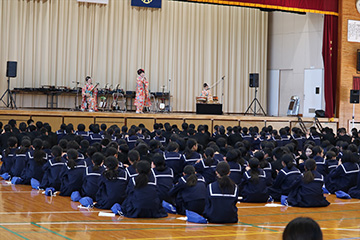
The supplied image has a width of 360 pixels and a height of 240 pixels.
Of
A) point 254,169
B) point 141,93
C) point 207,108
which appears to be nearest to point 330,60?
point 207,108

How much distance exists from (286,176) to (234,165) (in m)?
0.94

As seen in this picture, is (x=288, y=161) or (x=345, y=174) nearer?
(x=288, y=161)

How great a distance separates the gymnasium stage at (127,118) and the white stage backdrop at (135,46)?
4.37m

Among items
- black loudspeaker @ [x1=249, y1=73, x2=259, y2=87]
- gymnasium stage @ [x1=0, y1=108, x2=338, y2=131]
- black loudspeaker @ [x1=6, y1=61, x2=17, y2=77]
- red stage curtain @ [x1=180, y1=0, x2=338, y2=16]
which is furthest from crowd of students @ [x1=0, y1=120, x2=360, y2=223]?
black loudspeaker @ [x1=249, y1=73, x2=259, y2=87]

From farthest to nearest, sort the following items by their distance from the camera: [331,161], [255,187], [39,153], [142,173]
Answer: [331,161]
[39,153]
[255,187]
[142,173]

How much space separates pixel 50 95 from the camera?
2203cm

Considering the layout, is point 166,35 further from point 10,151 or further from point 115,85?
point 10,151

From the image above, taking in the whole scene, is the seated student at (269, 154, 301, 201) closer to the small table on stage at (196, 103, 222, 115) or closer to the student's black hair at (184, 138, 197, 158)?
the student's black hair at (184, 138, 197, 158)

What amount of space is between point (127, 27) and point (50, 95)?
4698 millimetres

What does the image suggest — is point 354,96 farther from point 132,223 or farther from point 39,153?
point 132,223

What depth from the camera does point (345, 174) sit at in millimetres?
10500

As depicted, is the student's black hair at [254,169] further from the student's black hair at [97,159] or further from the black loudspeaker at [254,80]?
the black loudspeaker at [254,80]

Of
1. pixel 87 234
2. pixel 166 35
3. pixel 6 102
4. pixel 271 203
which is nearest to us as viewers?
pixel 87 234

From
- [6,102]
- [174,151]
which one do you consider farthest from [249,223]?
[6,102]
